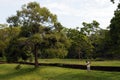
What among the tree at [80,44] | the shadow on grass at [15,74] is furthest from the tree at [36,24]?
the tree at [80,44]

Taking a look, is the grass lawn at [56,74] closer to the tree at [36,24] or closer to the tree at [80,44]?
the tree at [36,24]

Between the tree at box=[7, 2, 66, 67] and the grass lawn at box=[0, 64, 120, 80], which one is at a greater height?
the tree at box=[7, 2, 66, 67]

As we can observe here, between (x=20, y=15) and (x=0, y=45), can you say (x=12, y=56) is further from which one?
(x=0, y=45)

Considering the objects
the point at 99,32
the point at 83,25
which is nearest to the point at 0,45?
the point at 83,25

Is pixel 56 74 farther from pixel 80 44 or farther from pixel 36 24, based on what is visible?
pixel 80 44

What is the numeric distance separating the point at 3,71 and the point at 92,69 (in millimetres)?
16588

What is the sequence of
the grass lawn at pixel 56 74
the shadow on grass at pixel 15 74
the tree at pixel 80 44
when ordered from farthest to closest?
the tree at pixel 80 44
the shadow on grass at pixel 15 74
the grass lawn at pixel 56 74

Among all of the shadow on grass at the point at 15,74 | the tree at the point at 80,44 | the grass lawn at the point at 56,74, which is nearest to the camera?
the grass lawn at the point at 56,74

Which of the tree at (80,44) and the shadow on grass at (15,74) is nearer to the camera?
the shadow on grass at (15,74)

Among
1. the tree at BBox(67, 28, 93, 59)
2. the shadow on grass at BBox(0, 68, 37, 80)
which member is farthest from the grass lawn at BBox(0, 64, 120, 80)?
the tree at BBox(67, 28, 93, 59)

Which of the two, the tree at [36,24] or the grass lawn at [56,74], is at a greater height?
the tree at [36,24]

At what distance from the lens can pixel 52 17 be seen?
52.8m

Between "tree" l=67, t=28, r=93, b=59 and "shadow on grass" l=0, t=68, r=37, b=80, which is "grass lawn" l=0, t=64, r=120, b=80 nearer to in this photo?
"shadow on grass" l=0, t=68, r=37, b=80

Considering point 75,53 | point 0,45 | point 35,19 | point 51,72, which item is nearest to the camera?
point 51,72
